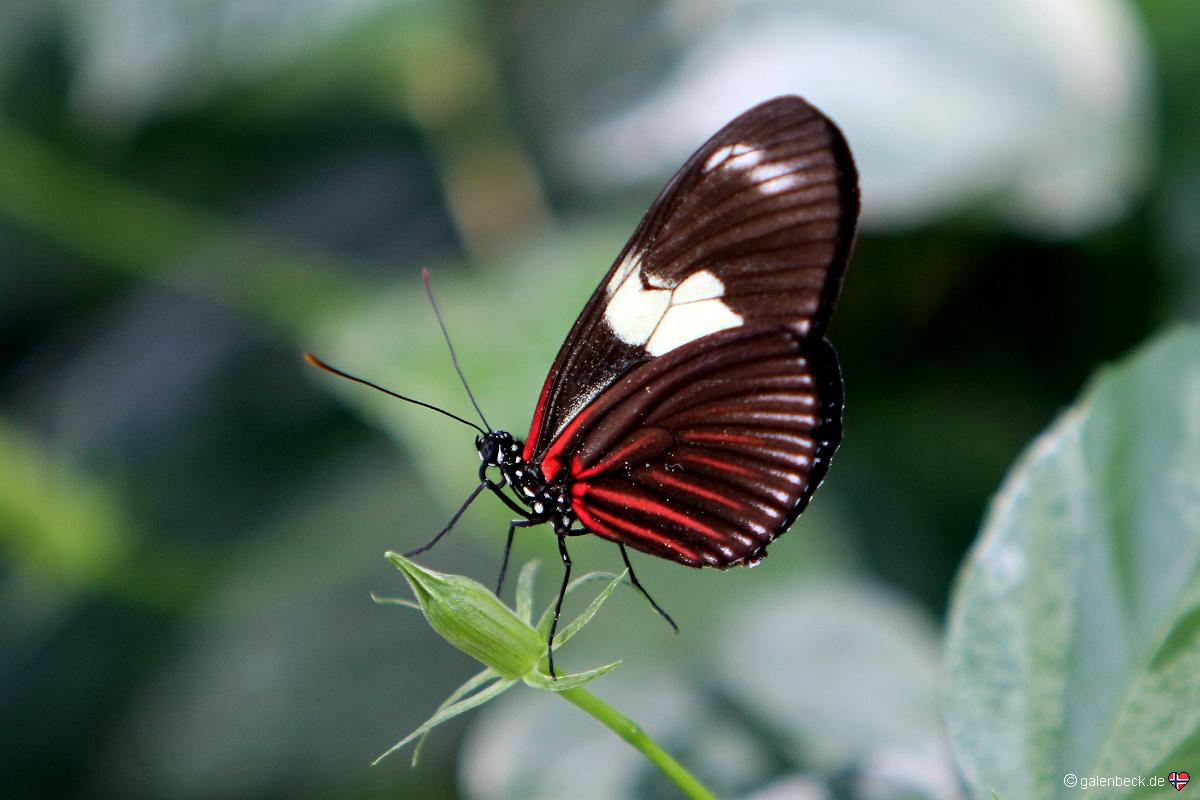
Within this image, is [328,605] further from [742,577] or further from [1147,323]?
[1147,323]

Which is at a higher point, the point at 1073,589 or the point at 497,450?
the point at 497,450

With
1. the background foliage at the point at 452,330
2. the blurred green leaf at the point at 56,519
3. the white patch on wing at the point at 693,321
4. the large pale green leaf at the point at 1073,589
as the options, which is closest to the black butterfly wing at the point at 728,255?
the white patch on wing at the point at 693,321

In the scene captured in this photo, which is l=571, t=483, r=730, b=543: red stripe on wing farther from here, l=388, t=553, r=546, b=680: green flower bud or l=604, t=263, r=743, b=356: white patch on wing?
Answer: l=388, t=553, r=546, b=680: green flower bud

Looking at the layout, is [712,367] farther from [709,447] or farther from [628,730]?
[628,730]

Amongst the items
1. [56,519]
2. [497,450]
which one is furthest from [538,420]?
[56,519]

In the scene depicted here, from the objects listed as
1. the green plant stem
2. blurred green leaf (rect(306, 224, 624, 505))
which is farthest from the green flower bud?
blurred green leaf (rect(306, 224, 624, 505))

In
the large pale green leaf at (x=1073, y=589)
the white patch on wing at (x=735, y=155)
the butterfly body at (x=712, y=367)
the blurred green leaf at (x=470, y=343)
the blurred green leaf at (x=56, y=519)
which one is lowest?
the large pale green leaf at (x=1073, y=589)

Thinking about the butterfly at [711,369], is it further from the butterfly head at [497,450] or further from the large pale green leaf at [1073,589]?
the large pale green leaf at [1073,589]
